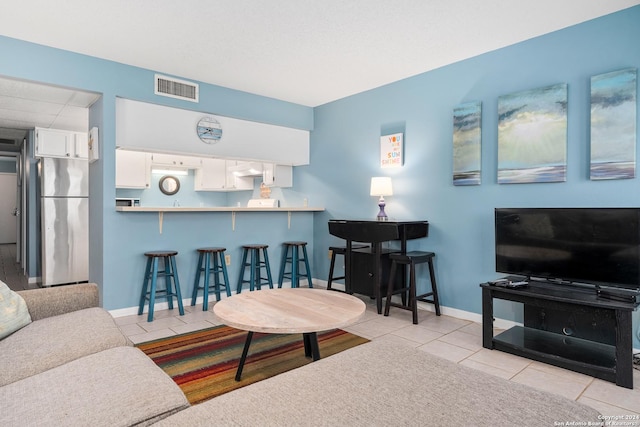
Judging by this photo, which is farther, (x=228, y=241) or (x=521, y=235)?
(x=228, y=241)

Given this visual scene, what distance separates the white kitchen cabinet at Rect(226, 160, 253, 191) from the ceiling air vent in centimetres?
274

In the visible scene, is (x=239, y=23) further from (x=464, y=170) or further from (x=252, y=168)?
(x=252, y=168)

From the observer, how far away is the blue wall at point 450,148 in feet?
9.55

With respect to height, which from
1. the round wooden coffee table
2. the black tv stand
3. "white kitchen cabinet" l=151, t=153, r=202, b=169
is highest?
"white kitchen cabinet" l=151, t=153, r=202, b=169

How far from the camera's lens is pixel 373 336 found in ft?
10.5

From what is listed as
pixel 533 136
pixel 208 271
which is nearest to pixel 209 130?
pixel 208 271

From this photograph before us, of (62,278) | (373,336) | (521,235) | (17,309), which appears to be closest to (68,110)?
(62,278)

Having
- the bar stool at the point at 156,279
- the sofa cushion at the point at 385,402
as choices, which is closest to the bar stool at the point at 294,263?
the bar stool at the point at 156,279

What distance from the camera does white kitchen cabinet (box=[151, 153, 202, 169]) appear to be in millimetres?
6102

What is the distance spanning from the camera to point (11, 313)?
1898 millimetres

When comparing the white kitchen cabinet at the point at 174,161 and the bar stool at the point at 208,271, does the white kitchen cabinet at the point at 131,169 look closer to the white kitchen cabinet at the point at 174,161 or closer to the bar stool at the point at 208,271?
the white kitchen cabinet at the point at 174,161

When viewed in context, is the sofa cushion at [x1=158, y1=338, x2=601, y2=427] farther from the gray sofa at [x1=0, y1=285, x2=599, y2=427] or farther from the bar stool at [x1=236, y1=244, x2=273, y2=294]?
the bar stool at [x1=236, y1=244, x2=273, y2=294]

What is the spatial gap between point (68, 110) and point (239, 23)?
3048 millimetres

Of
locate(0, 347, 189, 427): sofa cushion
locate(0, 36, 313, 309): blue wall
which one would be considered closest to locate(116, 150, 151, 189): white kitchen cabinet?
locate(0, 36, 313, 309): blue wall
